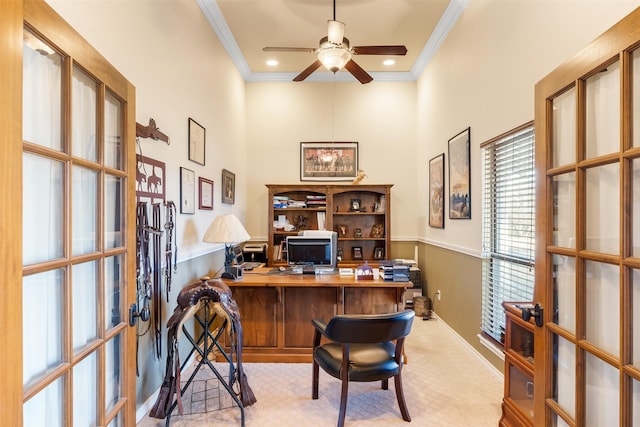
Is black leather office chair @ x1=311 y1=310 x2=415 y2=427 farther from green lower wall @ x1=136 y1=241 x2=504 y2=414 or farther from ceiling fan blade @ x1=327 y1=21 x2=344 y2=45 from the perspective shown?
ceiling fan blade @ x1=327 y1=21 x2=344 y2=45

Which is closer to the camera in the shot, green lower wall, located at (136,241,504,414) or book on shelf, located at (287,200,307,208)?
green lower wall, located at (136,241,504,414)

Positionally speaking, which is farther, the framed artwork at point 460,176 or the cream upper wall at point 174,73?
the framed artwork at point 460,176

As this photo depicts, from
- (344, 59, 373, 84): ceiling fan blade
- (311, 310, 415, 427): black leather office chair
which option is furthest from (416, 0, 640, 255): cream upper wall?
(311, 310, 415, 427): black leather office chair

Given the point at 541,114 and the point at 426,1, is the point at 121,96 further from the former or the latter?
the point at 426,1

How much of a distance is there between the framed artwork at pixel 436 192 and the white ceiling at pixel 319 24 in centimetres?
145

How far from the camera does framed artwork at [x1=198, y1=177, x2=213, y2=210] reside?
320 centimetres

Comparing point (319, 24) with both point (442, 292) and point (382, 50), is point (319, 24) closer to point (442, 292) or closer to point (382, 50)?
point (382, 50)

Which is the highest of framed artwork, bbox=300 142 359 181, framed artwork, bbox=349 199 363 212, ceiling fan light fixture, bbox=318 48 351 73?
ceiling fan light fixture, bbox=318 48 351 73

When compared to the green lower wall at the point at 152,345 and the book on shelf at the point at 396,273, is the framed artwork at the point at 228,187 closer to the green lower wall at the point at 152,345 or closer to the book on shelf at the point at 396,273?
the green lower wall at the point at 152,345

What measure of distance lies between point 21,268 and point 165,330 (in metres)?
1.84

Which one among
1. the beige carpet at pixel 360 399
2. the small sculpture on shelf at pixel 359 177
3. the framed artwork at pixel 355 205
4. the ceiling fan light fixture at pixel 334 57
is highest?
the ceiling fan light fixture at pixel 334 57

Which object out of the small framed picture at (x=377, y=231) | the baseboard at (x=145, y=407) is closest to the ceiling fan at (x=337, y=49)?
the small framed picture at (x=377, y=231)

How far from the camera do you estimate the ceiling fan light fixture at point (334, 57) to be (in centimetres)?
292

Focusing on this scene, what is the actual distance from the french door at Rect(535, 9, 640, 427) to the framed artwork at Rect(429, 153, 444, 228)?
2.55 m
